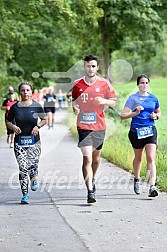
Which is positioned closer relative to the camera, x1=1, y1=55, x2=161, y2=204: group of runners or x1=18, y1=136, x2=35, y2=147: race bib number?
x1=1, y1=55, x2=161, y2=204: group of runners

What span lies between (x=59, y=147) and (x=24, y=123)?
35.7ft

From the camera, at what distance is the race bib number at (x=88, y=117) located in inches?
448

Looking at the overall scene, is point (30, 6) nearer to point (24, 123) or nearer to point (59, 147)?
point (59, 147)

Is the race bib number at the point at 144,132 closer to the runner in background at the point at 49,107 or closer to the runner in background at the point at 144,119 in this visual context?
the runner in background at the point at 144,119

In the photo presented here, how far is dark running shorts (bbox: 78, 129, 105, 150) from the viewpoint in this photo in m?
11.4

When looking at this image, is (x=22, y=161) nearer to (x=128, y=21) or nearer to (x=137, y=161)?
(x=137, y=161)

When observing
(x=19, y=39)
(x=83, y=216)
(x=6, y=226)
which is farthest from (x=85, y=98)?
(x=19, y=39)

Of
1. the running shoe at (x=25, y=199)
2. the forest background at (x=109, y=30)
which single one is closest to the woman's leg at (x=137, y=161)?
the forest background at (x=109, y=30)

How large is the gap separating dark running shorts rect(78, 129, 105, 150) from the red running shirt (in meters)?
0.06

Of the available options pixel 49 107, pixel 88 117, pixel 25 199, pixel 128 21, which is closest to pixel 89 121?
pixel 88 117

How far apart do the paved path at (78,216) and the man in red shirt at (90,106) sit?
31.1 inches

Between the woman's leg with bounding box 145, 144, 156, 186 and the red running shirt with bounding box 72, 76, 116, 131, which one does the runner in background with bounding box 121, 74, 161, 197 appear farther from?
the red running shirt with bounding box 72, 76, 116, 131

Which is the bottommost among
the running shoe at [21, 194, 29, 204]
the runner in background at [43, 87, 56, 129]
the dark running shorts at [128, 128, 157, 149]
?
the runner in background at [43, 87, 56, 129]

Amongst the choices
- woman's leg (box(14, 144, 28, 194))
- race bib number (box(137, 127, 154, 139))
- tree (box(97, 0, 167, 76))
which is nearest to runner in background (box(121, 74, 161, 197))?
race bib number (box(137, 127, 154, 139))
